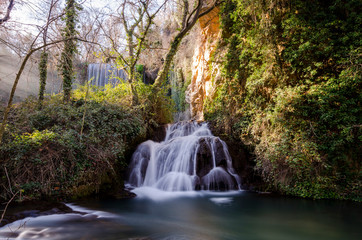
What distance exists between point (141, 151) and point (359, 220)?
21.1 ft

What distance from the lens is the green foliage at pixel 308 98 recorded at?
560 cm

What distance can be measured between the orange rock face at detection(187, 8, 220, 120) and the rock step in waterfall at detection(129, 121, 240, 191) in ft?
14.6

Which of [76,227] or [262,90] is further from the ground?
[262,90]

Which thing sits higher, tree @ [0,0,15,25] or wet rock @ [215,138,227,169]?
tree @ [0,0,15,25]

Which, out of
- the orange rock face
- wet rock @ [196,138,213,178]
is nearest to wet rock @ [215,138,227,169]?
wet rock @ [196,138,213,178]

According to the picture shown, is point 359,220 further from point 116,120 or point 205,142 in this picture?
point 116,120

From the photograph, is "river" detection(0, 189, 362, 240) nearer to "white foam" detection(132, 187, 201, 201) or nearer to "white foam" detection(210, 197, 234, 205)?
"white foam" detection(210, 197, 234, 205)

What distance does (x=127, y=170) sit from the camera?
7719mm

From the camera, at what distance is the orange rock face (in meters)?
12.1

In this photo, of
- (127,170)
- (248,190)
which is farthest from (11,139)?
(248,190)

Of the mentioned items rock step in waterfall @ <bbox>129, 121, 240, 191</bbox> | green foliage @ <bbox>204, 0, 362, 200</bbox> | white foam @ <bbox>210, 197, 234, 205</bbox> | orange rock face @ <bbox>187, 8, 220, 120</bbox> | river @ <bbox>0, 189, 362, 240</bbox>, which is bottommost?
river @ <bbox>0, 189, 362, 240</bbox>

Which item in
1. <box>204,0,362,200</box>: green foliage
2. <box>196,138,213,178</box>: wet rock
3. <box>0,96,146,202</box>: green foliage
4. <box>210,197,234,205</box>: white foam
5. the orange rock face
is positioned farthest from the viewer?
the orange rock face

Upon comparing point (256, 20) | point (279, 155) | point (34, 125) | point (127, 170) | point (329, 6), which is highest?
point (256, 20)

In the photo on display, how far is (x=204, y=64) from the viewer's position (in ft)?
43.4
